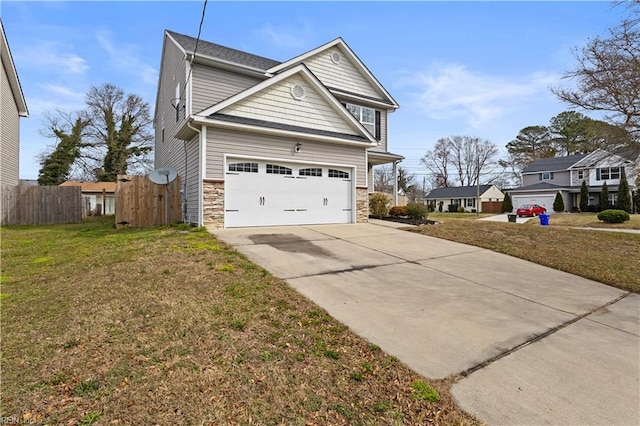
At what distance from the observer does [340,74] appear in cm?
1614

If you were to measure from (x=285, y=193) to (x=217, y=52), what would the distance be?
712 centimetres

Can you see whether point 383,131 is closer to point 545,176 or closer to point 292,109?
point 292,109

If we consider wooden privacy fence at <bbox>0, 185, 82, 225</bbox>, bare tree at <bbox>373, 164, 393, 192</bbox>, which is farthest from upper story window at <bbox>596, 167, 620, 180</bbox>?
wooden privacy fence at <bbox>0, 185, 82, 225</bbox>

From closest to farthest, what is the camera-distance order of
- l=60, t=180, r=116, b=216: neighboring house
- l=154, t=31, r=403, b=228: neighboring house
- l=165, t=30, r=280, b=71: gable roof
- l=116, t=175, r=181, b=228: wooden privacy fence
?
l=154, t=31, r=403, b=228: neighboring house → l=116, t=175, r=181, b=228: wooden privacy fence → l=165, t=30, r=280, b=71: gable roof → l=60, t=180, r=116, b=216: neighboring house

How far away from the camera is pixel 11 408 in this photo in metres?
2.10

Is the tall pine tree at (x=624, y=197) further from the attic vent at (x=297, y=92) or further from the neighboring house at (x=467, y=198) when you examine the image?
the attic vent at (x=297, y=92)

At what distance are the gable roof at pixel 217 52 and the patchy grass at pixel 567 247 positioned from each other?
9858mm

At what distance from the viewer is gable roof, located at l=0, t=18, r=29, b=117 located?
1444cm

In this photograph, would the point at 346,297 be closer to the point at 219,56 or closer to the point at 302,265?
the point at 302,265

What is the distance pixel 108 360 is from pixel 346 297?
9.36 ft

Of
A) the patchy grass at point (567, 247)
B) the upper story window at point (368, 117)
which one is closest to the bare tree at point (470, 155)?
the upper story window at point (368, 117)

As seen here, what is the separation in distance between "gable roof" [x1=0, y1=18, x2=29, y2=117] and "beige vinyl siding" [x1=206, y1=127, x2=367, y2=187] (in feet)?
43.6

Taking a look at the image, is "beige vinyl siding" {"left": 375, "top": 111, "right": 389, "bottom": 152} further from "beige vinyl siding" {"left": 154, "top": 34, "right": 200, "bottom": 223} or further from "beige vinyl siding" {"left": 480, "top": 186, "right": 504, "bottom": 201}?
"beige vinyl siding" {"left": 480, "top": 186, "right": 504, "bottom": 201}

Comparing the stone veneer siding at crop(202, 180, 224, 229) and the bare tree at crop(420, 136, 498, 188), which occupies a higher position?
the bare tree at crop(420, 136, 498, 188)
